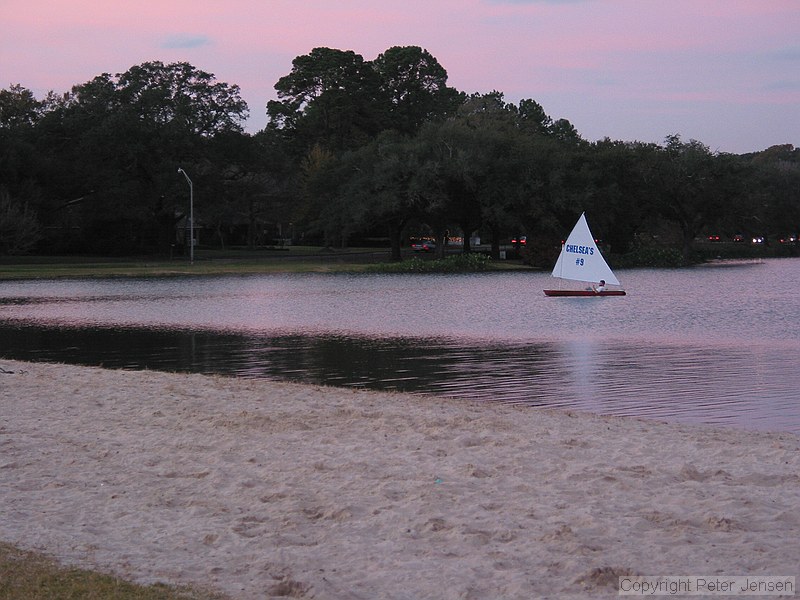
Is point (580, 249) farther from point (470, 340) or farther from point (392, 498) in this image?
point (392, 498)

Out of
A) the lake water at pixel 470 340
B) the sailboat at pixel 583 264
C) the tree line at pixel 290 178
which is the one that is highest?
the tree line at pixel 290 178

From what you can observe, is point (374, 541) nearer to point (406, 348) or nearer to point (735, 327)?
point (406, 348)

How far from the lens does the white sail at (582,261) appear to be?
45500mm

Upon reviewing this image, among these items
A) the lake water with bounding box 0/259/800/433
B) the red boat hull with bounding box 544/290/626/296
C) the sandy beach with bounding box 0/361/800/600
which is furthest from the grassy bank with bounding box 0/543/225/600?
the red boat hull with bounding box 544/290/626/296

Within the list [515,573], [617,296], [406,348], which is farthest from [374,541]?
[617,296]

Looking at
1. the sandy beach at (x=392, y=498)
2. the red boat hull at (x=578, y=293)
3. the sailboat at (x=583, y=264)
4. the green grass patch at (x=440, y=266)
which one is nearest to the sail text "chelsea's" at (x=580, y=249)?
the sailboat at (x=583, y=264)

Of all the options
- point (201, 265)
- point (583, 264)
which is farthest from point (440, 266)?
point (583, 264)

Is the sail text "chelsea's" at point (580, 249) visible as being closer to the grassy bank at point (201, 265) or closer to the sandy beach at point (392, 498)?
the grassy bank at point (201, 265)

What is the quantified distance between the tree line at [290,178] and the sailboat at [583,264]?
38.5 metres

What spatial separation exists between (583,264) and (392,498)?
38434 mm

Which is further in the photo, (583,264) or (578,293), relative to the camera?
(583,264)

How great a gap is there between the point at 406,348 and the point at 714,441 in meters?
14.3

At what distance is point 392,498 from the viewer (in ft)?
29.0

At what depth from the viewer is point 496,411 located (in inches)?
555
